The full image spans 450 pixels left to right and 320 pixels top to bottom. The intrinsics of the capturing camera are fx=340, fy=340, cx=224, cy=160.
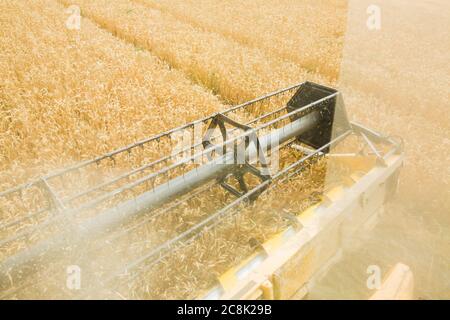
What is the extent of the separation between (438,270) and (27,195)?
12.7 feet

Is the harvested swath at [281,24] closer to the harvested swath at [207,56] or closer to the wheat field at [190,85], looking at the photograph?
the wheat field at [190,85]

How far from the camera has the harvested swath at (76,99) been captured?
377cm

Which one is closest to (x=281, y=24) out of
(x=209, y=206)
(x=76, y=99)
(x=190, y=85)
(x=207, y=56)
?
(x=207, y=56)

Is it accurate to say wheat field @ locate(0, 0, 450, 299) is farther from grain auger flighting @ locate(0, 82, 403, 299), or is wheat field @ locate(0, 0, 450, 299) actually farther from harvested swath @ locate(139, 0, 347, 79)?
grain auger flighting @ locate(0, 82, 403, 299)

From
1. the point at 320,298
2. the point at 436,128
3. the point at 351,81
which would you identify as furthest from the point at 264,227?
the point at 351,81

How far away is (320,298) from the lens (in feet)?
8.95

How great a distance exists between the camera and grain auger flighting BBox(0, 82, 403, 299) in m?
2.21

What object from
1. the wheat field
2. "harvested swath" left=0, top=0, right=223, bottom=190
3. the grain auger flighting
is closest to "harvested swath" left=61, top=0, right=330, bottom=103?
the wheat field

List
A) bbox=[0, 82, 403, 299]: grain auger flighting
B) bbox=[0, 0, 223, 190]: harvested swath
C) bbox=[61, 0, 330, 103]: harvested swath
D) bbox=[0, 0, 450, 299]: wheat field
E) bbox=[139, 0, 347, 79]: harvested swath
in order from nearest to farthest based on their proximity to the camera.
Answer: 1. bbox=[0, 82, 403, 299]: grain auger flighting
2. bbox=[0, 0, 450, 299]: wheat field
3. bbox=[0, 0, 223, 190]: harvested swath
4. bbox=[61, 0, 330, 103]: harvested swath
5. bbox=[139, 0, 347, 79]: harvested swath

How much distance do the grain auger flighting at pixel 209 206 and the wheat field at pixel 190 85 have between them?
7.0 inches

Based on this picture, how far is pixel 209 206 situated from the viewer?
130 inches

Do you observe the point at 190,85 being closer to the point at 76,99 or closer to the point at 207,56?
the point at 207,56

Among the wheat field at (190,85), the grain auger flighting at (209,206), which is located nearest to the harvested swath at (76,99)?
the wheat field at (190,85)

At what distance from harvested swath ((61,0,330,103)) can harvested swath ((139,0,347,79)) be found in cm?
54
